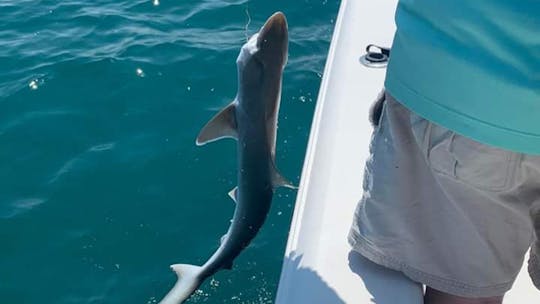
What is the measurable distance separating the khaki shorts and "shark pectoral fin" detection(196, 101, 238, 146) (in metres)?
0.53

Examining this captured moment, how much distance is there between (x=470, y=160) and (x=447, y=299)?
567mm

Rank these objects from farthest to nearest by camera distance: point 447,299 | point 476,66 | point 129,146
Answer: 1. point 129,146
2. point 447,299
3. point 476,66

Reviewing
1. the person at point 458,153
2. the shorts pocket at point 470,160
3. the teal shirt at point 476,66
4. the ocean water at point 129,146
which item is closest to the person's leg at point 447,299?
the person at point 458,153

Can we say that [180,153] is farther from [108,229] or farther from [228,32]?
[228,32]

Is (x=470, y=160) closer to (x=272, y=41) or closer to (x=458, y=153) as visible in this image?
(x=458, y=153)

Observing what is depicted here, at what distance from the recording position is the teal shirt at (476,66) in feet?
5.21

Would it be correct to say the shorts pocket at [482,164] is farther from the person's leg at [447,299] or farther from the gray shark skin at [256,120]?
the gray shark skin at [256,120]

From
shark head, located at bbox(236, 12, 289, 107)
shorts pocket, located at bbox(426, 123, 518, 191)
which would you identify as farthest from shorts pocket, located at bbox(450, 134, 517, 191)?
shark head, located at bbox(236, 12, 289, 107)

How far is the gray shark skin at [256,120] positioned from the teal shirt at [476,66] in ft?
1.85

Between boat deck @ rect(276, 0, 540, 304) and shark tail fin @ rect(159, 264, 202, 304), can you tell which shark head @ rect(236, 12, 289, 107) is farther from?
shark tail fin @ rect(159, 264, 202, 304)

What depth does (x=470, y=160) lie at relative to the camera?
1.76m

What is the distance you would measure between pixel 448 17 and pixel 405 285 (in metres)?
0.94

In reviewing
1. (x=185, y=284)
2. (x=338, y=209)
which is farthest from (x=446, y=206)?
(x=185, y=284)

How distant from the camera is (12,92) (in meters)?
5.29
